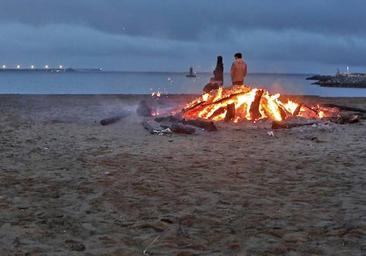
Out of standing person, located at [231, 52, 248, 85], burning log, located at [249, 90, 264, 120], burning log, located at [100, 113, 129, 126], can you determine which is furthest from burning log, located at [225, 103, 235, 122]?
burning log, located at [100, 113, 129, 126]

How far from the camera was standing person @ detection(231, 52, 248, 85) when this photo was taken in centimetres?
1778

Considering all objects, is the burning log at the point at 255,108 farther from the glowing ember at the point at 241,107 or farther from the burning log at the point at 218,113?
the burning log at the point at 218,113

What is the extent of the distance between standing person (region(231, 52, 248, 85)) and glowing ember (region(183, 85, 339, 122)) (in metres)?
0.97

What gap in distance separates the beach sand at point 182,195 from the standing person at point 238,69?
514cm

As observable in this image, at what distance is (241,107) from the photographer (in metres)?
16.7

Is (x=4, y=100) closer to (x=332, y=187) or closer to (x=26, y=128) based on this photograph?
(x=26, y=128)

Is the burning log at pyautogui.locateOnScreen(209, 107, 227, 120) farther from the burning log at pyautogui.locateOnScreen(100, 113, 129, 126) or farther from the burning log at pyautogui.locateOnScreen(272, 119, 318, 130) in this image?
the burning log at pyautogui.locateOnScreen(100, 113, 129, 126)

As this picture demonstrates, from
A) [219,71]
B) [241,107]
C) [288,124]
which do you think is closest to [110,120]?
[241,107]

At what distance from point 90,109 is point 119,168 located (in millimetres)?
12929

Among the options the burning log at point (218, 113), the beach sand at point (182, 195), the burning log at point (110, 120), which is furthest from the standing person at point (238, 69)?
the beach sand at point (182, 195)

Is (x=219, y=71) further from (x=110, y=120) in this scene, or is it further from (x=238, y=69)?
(x=110, y=120)

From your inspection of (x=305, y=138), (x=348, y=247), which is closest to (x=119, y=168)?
(x=348, y=247)

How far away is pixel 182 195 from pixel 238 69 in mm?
11493

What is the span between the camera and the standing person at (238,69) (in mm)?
17781
